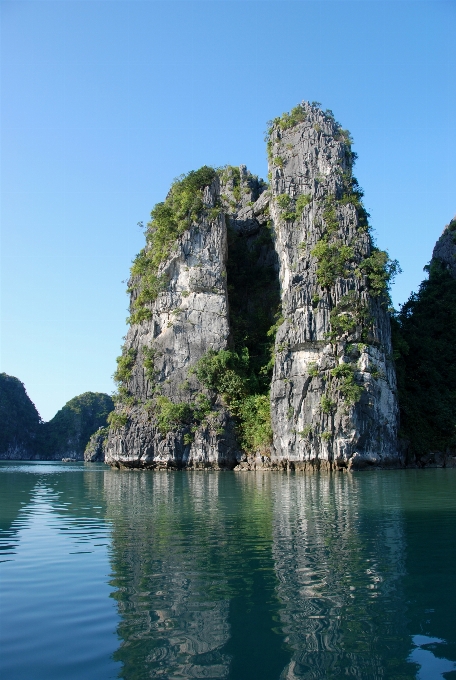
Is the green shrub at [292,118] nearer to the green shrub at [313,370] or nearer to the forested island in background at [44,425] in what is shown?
the green shrub at [313,370]

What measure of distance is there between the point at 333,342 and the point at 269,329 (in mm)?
9012

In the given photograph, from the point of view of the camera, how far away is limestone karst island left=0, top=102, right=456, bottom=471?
32250 mm

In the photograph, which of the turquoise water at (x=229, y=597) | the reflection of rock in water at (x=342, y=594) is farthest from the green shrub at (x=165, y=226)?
the reflection of rock in water at (x=342, y=594)

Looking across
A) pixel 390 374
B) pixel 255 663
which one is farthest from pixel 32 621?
pixel 390 374

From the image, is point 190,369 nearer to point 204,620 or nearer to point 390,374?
point 390,374

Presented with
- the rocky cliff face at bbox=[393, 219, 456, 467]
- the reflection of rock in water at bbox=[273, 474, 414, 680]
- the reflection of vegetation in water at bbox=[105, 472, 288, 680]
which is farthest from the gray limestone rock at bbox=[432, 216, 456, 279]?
the reflection of vegetation in water at bbox=[105, 472, 288, 680]

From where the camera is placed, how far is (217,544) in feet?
29.2

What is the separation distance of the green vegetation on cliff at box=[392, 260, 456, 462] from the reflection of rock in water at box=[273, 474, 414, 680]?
2635 centimetres

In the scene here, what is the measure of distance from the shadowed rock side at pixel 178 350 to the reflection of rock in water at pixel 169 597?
23.2 m

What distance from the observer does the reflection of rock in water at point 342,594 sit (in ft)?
14.5

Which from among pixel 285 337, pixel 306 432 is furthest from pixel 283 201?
pixel 306 432

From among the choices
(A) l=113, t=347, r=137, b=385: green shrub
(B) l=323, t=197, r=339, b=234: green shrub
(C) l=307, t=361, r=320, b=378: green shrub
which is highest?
(B) l=323, t=197, r=339, b=234: green shrub

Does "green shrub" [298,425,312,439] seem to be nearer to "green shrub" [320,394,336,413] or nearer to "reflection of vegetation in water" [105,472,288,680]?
"green shrub" [320,394,336,413]

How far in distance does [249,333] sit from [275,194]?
10771 millimetres
